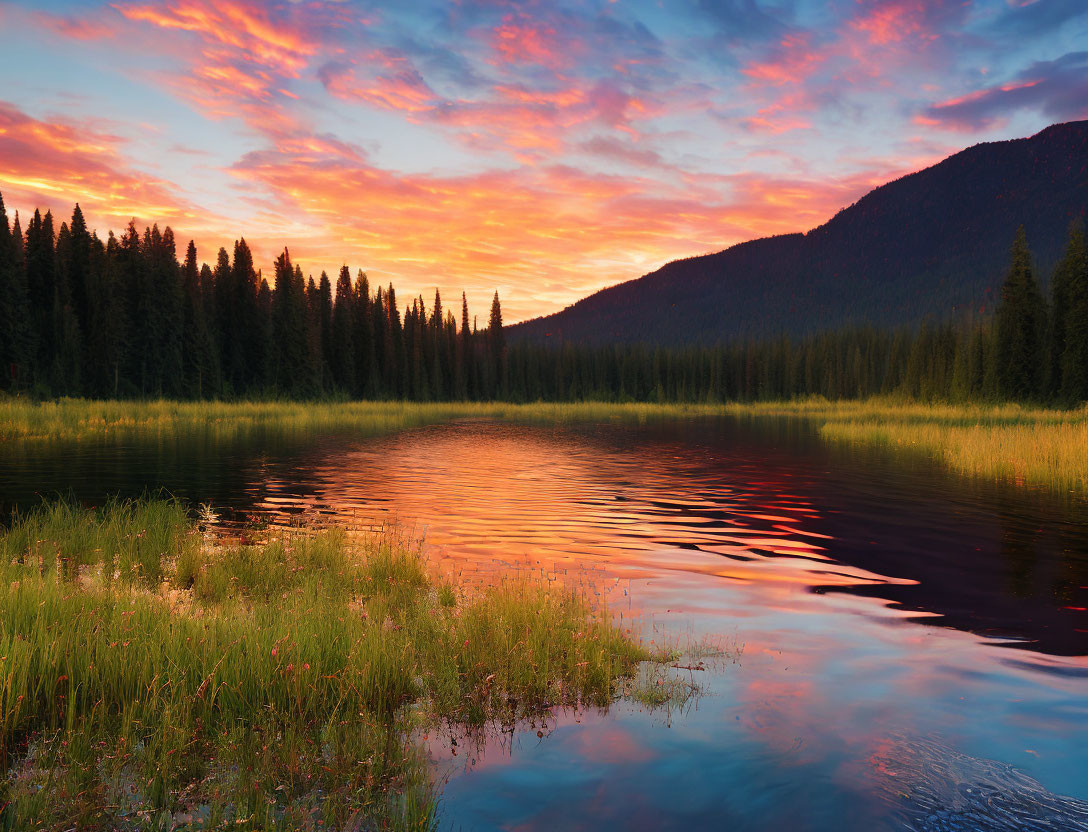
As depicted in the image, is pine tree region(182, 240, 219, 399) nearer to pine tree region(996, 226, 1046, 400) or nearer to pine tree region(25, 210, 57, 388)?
pine tree region(25, 210, 57, 388)

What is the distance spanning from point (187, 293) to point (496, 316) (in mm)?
75900

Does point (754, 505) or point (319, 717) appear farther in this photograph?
point (754, 505)

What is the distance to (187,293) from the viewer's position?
296 feet

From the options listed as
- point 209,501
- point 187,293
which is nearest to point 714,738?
point 209,501

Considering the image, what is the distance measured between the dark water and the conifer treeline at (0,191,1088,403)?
164 feet

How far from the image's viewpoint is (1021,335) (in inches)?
2522

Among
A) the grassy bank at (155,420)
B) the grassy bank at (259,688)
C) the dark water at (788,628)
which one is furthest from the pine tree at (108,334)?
the grassy bank at (259,688)

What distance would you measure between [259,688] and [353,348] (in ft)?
382

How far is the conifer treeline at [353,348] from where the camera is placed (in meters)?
65.4

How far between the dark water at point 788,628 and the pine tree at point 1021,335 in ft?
156

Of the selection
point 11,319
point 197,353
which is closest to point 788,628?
point 11,319

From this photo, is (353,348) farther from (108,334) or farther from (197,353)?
(108,334)

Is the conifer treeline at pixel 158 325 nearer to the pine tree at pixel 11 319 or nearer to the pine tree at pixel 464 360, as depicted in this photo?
the pine tree at pixel 11 319

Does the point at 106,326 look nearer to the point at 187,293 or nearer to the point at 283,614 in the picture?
the point at 187,293
